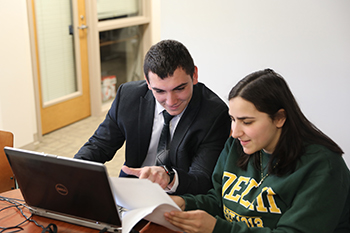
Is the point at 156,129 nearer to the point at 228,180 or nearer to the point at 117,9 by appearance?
the point at 228,180

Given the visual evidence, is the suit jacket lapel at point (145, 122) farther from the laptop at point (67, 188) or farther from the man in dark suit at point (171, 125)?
the laptop at point (67, 188)

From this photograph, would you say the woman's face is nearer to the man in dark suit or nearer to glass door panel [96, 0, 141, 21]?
the man in dark suit

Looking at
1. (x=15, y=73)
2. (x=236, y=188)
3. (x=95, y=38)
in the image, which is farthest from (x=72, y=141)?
(x=236, y=188)

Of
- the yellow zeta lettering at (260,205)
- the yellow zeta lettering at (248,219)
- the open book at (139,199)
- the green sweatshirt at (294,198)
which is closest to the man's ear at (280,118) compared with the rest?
the green sweatshirt at (294,198)

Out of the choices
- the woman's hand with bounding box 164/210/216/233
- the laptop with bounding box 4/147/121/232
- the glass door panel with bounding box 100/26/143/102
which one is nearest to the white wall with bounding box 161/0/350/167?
the woman's hand with bounding box 164/210/216/233

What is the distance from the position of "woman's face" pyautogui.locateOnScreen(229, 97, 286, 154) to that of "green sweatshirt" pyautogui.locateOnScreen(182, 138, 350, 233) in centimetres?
10

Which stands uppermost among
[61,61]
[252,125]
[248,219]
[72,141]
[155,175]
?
[252,125]

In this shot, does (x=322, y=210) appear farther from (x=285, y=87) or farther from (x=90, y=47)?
(x=90, y=47)

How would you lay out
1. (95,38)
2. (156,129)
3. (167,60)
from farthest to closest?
(95,38), (156,129), (167,60)

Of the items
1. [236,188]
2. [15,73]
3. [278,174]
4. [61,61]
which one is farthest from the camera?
[61,61]

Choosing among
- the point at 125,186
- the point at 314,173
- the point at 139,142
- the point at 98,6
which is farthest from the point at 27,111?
the point at 314,173

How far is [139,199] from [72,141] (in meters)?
2.85

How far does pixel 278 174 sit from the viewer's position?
4.14 feet

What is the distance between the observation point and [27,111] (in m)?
3.59
